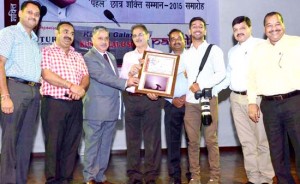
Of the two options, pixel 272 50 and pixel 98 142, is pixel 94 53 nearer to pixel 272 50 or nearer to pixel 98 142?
pixel 98 142

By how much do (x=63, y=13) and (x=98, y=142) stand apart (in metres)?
2.99

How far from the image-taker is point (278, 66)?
135 inches

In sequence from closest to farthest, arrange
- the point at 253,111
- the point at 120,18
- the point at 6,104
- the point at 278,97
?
the point at 6,104
the point at 278,97
the point at 253,111
the point at 120,18

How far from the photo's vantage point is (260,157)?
3930 mm

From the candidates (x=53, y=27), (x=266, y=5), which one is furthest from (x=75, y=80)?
(x=266, y=5)

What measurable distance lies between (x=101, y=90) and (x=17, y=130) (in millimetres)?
1011

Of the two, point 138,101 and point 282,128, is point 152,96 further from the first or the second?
point 282,128

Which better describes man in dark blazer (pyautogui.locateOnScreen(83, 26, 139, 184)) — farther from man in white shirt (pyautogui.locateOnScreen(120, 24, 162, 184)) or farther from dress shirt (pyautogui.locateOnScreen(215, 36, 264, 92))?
dress shirt (pyautogui.locateOnScreen(215, 36, 264, 92))

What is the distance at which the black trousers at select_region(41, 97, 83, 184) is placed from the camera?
12.2 feet

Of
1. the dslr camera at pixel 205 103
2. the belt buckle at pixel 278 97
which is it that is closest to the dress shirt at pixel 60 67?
the dslr camera at pixel 205 103

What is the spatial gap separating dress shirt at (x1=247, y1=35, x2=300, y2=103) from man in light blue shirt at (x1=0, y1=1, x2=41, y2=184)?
2.06 meters

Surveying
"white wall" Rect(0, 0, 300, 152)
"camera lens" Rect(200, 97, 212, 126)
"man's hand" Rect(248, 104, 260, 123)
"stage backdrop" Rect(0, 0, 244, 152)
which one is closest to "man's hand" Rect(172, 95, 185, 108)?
"camera lens" Rect(200, 97, 212, 126)

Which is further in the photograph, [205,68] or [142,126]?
[142,126]

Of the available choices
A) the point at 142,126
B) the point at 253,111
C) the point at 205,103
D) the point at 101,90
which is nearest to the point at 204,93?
the point at 205,103
